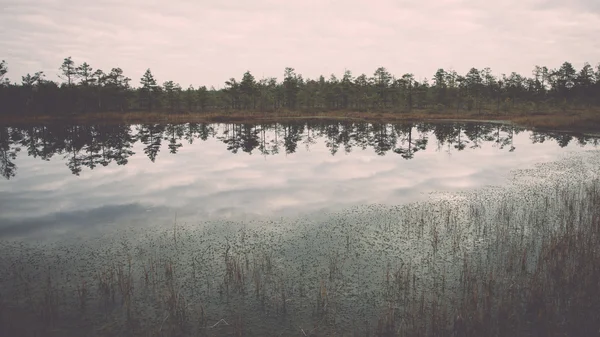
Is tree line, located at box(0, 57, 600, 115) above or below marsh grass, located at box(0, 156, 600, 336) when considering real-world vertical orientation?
above

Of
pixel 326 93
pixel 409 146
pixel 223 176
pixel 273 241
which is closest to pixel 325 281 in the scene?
pixel 273 241

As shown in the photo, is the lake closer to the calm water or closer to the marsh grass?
the marsh grass

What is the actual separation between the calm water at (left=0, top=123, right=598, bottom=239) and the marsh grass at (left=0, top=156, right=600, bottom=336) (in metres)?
3.70

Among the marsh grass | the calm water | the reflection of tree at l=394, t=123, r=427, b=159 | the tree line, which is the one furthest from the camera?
the tree line

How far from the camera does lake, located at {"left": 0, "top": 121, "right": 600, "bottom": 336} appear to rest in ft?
31.2

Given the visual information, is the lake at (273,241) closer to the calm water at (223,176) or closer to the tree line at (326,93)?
the calm water at (223,176)

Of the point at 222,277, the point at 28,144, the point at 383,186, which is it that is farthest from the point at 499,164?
the point at 28,144

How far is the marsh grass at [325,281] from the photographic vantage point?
28.9 ft

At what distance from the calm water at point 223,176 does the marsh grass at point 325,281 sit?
12.1ft

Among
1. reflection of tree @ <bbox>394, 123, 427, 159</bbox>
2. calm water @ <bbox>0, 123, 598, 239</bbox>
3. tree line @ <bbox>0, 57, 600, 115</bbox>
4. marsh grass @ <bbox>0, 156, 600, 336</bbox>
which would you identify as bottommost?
marsh grass @ <bbox>0, 156, 600, 336</bbox>

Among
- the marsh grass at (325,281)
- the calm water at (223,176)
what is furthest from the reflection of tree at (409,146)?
the marsh grass at (325,281)

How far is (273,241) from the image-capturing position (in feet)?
48.3

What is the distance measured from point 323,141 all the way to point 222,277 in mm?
41168

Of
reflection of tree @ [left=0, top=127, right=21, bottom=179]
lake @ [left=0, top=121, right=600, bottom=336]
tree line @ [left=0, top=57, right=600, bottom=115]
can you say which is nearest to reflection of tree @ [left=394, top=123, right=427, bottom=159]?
lake @ [left=0, top=121, right=600, bottom=336]
